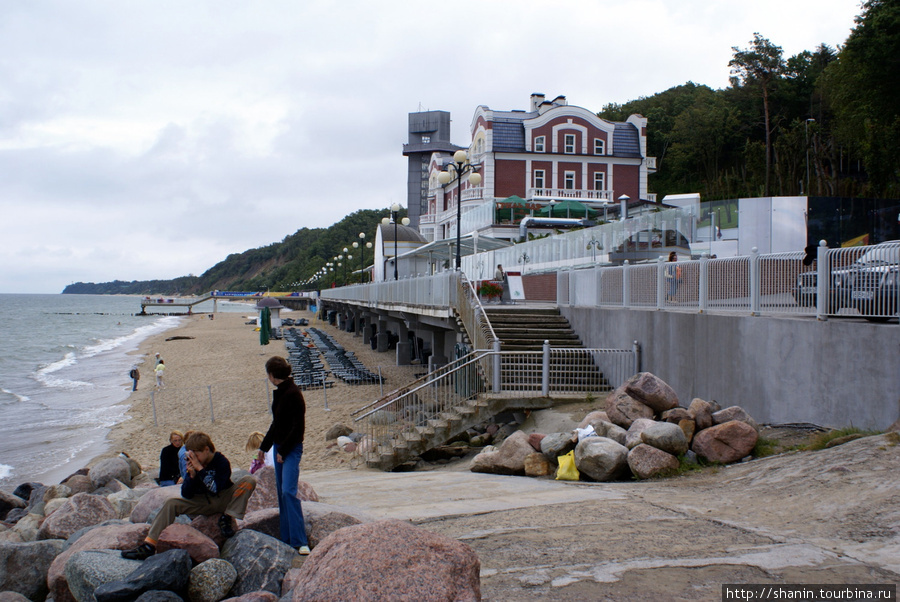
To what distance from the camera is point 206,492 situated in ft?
18.4

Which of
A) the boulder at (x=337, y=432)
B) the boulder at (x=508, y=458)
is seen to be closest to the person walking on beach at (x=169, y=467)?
the boulder at (x=508, y=458)

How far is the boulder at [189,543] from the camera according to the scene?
510 cm

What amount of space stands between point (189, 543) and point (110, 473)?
7.88 m

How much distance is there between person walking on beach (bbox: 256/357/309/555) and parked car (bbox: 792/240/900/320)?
21.4 feet

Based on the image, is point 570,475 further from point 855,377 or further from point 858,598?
point 858,598

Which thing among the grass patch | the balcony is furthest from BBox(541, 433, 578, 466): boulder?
the balcony

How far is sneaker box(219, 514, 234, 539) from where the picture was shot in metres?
5.52

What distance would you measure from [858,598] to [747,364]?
643 cm

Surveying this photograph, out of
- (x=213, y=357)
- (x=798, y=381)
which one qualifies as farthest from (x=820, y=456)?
(x=213, y=357)

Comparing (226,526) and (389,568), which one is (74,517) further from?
(389,568)

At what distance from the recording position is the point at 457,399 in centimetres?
1309

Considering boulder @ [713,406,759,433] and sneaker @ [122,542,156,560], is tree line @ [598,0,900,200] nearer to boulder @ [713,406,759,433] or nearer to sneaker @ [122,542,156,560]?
boulder @ [713,406,759,433]

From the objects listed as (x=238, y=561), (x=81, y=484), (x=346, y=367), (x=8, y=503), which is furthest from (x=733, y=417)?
(x=346, y=367)

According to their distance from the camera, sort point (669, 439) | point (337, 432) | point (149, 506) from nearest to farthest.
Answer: point (149, 506), point (669, 439), point (337, 432)
